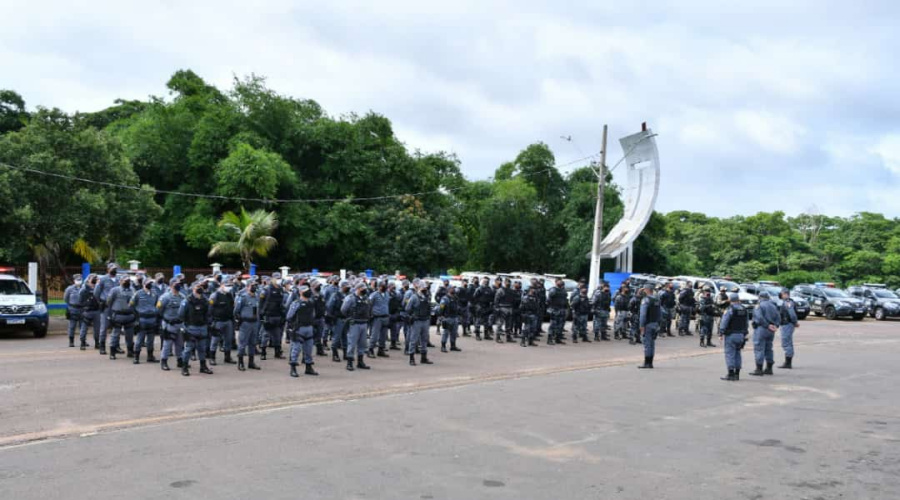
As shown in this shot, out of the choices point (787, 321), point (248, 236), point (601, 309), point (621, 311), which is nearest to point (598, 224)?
point (621, 311)

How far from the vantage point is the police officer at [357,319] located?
14742mm

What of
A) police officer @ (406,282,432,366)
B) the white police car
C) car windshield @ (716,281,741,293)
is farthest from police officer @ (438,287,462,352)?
car windshield @ (716,281,741,293)

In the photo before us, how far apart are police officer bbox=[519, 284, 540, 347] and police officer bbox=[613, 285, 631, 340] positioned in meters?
3.61

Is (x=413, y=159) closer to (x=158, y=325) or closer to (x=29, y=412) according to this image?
(x=158, y=325)

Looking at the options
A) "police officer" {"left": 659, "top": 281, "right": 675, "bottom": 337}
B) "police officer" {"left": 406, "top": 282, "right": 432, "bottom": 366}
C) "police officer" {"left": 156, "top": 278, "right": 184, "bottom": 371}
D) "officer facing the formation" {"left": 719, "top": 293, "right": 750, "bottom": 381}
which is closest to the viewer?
"police officer" {"left": 156, "top": 278, "right": 184, "bottom": 371}

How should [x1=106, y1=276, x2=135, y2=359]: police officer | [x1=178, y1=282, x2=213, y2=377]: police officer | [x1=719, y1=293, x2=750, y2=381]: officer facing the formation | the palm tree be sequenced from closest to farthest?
[x1=178, y1=282, x2=213, y2=377]: police officer → [x1=719, y1=293, x2=750, y2=381]: officer facing the formation → [x1=106, y1=276, x2=135, y2=359]: police officer → the palm tree

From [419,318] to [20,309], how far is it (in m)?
11.0

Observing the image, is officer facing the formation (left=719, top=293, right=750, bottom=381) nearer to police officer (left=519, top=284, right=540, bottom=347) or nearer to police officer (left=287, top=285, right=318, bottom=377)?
police officer (left=519, top=284, right=540, bottom=347)

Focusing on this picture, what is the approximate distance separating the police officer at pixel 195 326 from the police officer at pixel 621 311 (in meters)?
14.0

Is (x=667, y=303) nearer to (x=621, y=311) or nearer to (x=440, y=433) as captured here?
(x=621, y=311)

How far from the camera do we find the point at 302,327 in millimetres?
13805

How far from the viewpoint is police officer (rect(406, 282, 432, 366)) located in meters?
15.9

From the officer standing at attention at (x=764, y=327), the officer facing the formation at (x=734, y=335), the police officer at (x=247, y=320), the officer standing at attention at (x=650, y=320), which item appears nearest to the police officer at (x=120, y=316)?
the police officer at (x=247, y=320)

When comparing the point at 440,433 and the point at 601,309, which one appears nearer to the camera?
the point at 440,433
